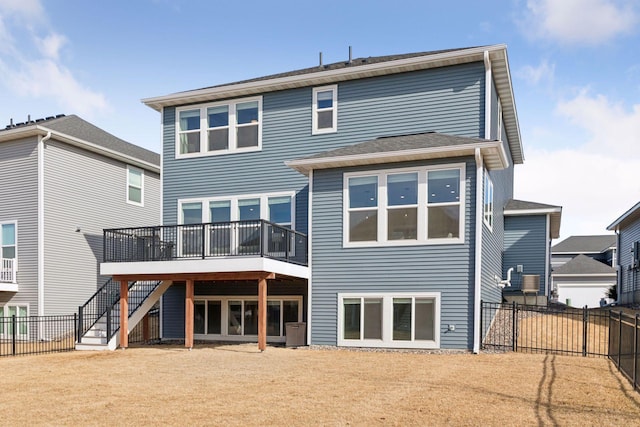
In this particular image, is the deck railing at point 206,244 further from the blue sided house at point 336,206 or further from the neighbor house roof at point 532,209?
the neighbor house roof at point 532,209

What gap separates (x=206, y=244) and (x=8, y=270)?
856 cm

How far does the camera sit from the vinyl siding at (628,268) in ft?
80.2

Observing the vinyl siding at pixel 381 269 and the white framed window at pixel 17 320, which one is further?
the white framed window at pixel 17 320

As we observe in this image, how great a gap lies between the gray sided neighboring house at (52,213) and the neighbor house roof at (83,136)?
4 centimetres

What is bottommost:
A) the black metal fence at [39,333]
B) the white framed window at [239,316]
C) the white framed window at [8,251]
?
the black metal fence at [39,333]

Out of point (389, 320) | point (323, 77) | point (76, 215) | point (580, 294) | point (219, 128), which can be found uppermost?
point (323, 77)

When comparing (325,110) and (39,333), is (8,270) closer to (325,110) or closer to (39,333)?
(39,333)

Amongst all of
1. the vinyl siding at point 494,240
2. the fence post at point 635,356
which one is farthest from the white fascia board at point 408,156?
the fence post at point 635,356

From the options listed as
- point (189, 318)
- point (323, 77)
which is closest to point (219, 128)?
point (323, 77)

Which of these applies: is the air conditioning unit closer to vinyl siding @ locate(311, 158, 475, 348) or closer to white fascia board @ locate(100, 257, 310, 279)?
vinyl siding @ locate(311, 158, 475, 348)

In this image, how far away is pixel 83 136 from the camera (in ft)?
68.5

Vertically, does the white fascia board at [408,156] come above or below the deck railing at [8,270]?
above

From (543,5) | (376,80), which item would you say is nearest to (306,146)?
(376,80)

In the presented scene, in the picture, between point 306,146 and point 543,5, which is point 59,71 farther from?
point 543,5
